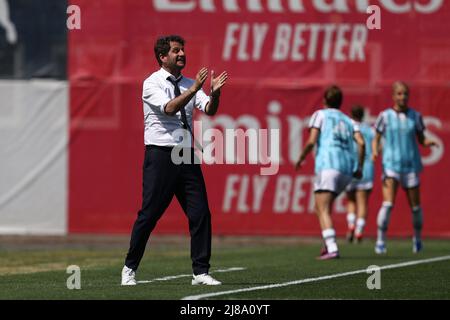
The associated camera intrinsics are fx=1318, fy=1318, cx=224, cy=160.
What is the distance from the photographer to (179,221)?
22234 millimetres

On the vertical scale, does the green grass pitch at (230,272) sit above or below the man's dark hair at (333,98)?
below

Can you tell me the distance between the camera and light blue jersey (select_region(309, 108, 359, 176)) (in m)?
16.2

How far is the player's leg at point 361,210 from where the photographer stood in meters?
20.6

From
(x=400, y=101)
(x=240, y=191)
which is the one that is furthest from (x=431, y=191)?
(x=400, y=101)

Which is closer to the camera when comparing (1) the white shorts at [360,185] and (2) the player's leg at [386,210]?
(2) the player's leg at [386,210]

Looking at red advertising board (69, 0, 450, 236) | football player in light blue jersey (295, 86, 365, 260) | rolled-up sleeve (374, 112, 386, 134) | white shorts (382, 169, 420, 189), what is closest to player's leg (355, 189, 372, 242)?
red advertising board (69, 0, 450, 236)

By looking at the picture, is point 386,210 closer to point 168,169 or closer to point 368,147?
point 368,147

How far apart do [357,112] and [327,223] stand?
15.2 feet

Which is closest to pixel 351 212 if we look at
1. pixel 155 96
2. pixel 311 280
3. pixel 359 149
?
pixel 359 149

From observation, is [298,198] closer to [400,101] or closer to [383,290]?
[400,101]

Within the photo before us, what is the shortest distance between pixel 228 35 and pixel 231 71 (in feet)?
2.01

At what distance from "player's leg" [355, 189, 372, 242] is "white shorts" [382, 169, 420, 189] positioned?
→ 289cm

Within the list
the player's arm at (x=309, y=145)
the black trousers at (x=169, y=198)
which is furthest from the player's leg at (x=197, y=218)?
the player's arm at (x=309, y=145)

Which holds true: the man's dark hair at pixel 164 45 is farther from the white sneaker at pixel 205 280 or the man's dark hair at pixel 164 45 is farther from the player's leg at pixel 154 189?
the white sneaker at pixel 205 280
